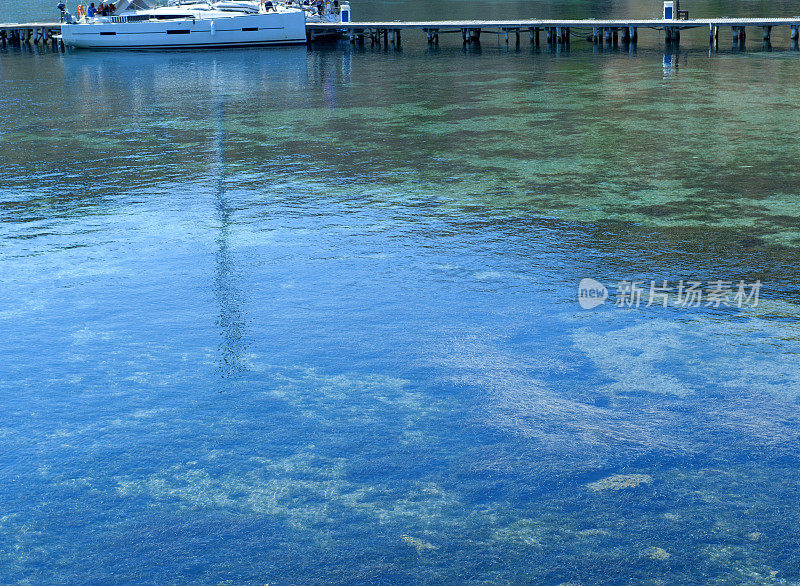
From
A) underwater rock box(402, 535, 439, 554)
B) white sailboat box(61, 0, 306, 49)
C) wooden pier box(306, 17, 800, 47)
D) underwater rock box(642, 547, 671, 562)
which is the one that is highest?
white sailboat box(61, 0, 306, 49)

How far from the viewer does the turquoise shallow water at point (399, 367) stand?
475 centimetres

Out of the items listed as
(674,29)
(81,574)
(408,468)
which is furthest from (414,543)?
(674,29)

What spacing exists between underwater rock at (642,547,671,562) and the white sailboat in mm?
38476

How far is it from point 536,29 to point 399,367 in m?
34.6

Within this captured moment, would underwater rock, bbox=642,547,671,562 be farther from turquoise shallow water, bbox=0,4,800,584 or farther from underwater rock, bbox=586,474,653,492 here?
underwater rock, bbox=586,474,653,492

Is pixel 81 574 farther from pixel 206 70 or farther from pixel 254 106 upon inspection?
pixel 206 70

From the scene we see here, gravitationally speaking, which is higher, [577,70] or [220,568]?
[577,70]

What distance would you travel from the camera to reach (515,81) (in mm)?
25328

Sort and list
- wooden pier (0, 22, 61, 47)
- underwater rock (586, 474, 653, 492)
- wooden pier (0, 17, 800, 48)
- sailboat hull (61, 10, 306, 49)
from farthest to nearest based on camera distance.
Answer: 1. wooden pier (0, 22, 61, 47)
2. sailboat hull (61, 10, 306, 49)
3. wooden pier (0, 17, 800, 48)
4. underwater rock (586, 474, 653, 492)

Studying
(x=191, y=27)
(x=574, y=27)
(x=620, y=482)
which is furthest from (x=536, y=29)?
(x=620, y=482)

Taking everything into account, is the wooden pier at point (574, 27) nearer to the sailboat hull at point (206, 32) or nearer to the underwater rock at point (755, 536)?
the sailboat hull at point (206, 32)

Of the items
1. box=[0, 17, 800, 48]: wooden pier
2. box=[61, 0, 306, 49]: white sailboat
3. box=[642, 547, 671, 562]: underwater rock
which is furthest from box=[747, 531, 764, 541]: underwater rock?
box=[61, 0, 306, 49]: white sailboat

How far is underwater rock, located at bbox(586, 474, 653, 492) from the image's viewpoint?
5.19 meters

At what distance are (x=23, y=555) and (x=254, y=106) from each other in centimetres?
1798
